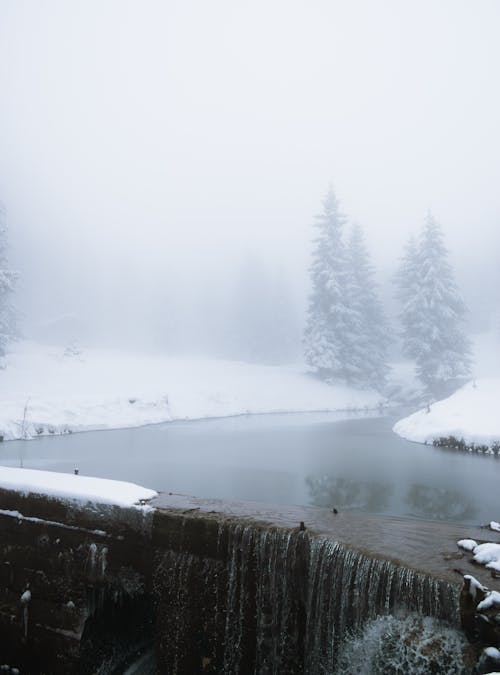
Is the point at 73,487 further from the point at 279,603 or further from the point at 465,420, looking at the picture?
the point at 465,420

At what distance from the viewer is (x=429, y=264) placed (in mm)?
38750

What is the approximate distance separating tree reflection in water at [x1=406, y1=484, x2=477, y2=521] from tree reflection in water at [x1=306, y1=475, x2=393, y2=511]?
67 cm

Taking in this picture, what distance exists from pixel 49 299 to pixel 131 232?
87.1 metres

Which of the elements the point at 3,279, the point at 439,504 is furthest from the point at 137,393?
the point at 439,504

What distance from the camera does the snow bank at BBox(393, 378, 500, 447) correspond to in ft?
58.0

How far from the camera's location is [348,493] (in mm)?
12555

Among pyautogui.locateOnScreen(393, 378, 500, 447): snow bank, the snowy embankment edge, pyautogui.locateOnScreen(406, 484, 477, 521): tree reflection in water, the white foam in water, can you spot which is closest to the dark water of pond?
pyautogui.locateOnScreen(406, 484, 477, 521): tree reflection in water

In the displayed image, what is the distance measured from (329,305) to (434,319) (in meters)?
8.84

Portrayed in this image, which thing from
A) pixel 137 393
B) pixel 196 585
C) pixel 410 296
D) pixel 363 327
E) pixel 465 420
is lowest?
pixel 196 585

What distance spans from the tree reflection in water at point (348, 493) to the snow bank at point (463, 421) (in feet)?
20.3

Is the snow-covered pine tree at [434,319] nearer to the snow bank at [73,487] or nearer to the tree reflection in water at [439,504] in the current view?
the tree reflection in water at [439,504]

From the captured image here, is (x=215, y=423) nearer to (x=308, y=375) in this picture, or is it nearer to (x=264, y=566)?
(x=308, y=375)

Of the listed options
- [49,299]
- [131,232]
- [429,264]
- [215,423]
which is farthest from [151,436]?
[131,232]

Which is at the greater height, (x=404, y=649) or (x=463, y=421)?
(x=463, y=421)
